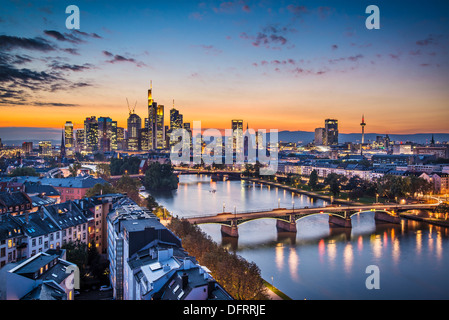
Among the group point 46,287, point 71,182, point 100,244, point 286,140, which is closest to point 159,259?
point 46,287

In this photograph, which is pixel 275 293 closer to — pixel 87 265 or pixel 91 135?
pixel 87 265

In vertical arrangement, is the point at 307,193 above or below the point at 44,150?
below

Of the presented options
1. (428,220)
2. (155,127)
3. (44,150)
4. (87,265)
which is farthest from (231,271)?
(155,127)

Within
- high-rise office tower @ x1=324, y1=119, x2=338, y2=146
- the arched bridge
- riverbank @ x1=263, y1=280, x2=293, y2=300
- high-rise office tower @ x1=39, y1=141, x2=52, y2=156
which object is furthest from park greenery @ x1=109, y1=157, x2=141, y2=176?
high-rise office tower @ x1=324, y1=119, x2=338, y2=146

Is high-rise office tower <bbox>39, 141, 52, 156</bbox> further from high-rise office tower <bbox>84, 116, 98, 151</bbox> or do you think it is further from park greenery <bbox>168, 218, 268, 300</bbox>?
park greenery <bbox>168, 218, 268, 300</bbox>

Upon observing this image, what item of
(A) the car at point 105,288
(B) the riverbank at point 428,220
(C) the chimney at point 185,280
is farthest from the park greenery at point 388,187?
(C) the chimney at point 185,280

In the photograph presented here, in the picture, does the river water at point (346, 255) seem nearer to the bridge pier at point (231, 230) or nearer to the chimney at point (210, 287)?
the bridge pier at point (231, 230)

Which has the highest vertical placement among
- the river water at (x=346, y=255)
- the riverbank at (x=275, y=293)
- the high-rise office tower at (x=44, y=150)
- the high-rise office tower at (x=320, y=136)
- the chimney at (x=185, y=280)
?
the high-rise office tower at (x=320, y=136)

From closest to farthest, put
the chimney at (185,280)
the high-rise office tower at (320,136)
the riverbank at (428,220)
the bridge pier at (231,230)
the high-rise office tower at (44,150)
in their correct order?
the chimney at (185,280) < the bridge pier at (231,230) < the riverbank at (428,220) < the high-rise office tower at (44,150) < the high-rise office tower at (320,136)
